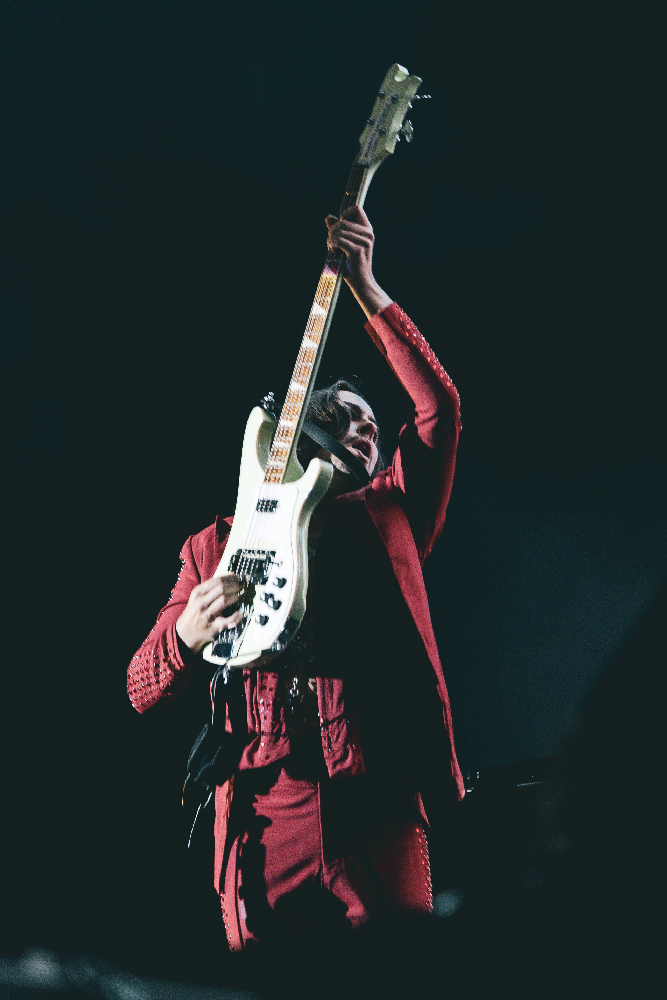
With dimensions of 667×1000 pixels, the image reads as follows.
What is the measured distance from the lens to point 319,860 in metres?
1.36

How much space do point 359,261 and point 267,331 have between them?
0.94m

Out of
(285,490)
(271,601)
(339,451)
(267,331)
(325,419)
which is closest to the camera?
(271,601)

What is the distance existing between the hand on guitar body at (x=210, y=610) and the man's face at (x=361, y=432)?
0.55 m

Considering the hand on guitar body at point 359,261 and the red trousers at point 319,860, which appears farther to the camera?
the hand on guitar body at point 359,261

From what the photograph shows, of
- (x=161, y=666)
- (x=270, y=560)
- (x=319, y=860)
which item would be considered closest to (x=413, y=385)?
(x=270, y=560)

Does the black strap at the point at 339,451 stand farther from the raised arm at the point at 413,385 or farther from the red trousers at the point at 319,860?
the red trousers at the point at 319,860

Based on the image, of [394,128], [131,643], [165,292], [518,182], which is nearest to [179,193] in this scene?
[165,292]

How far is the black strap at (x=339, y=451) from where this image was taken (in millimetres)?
1637

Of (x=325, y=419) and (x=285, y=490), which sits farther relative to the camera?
(x=325, y=419)

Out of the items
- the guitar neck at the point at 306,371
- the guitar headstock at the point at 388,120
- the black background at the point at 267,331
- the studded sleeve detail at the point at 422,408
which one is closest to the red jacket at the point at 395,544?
the studded sleeve detail at the point at 422,408

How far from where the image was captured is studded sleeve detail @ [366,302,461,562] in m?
1.51

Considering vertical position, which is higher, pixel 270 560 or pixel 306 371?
pixel 306 371

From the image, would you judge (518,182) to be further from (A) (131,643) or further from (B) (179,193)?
(A) (131,643)

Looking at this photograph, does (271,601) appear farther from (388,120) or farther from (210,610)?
(388,120)
